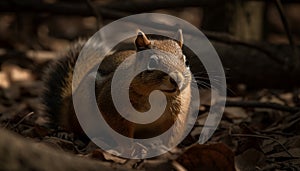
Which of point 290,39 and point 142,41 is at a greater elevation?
point 142,41

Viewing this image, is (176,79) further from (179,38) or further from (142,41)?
(179,38)

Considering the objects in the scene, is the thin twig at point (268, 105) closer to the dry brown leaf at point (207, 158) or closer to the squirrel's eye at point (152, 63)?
the squirrel's eye at point (152, 63)

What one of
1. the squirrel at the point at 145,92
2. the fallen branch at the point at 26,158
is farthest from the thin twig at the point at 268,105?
the fallen branch at the point at 26,158

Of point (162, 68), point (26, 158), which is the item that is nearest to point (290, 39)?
point (162, 68)

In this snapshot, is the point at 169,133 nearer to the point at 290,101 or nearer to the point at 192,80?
the point at 192,80

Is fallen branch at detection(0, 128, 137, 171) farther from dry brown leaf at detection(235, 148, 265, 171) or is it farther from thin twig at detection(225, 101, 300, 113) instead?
thin twig at detection(225, 101, 300, 113)

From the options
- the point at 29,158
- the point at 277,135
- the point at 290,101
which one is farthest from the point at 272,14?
the point at 29,158
